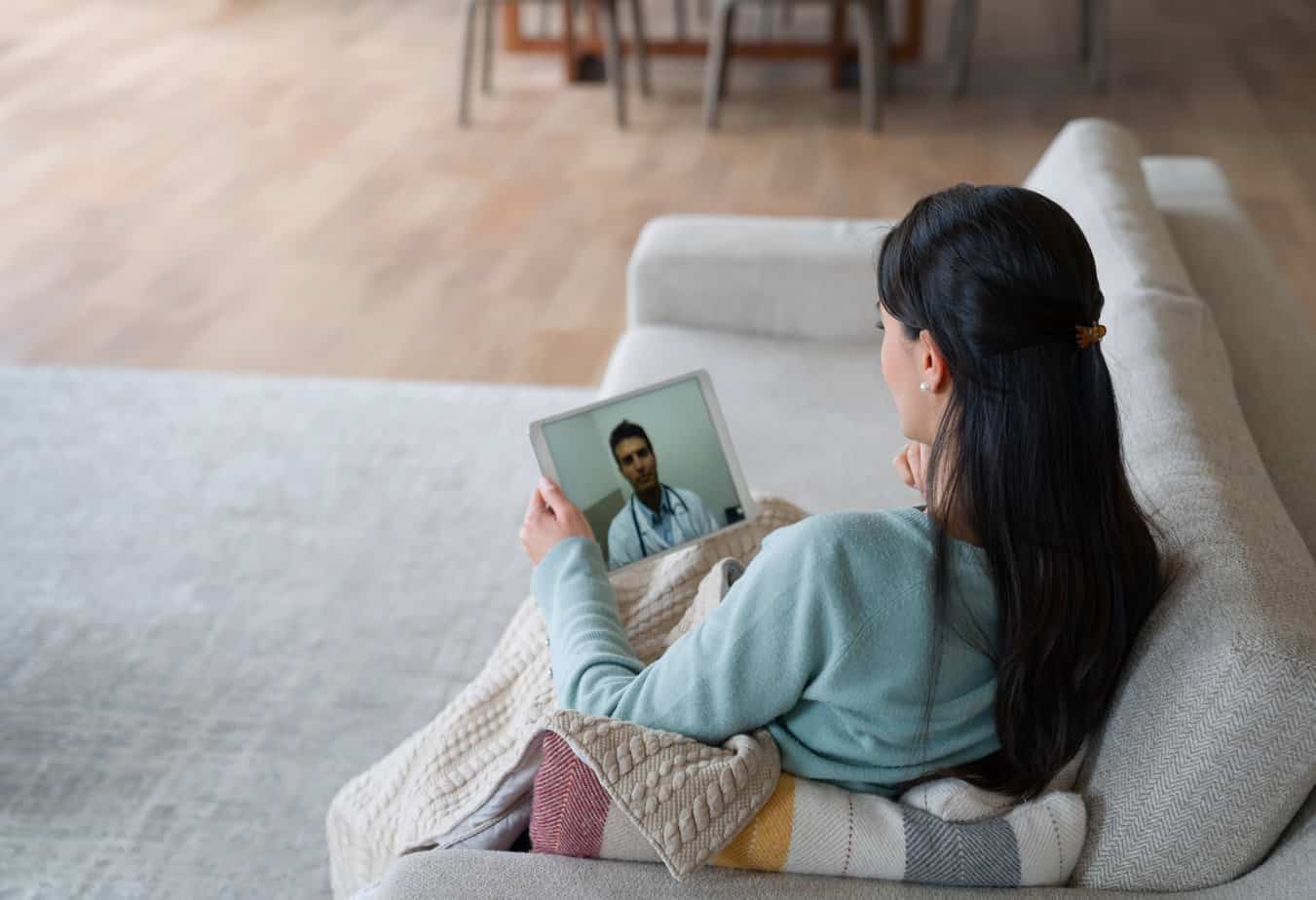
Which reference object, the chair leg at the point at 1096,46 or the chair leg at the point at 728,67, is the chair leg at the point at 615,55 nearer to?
the chair leg at the point at 728,67

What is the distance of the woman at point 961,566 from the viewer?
93cm

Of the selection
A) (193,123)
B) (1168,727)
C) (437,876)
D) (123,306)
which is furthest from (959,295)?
(193,123)

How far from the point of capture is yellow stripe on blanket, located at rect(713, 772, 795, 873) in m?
0.99

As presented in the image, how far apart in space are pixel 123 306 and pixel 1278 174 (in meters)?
3.20

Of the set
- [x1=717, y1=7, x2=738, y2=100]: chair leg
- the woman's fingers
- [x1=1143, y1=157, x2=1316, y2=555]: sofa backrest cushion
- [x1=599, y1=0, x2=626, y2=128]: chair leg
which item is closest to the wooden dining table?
[x1=717, y1=7, x2=738, y2=100]: chair leg

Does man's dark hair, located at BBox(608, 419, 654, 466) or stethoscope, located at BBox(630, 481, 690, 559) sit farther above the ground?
man's dark hair, located at BBox(608, 419, 654, 466)

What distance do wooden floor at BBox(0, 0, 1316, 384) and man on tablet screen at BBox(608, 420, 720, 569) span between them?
1.66m

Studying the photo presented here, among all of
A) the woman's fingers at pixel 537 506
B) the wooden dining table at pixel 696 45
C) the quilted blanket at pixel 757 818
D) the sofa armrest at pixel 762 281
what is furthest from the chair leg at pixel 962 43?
the quilted blanket at pixel 757 818

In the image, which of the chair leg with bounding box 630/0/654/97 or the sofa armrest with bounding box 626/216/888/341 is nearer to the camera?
the sofa armrest with bounding box 626/216/888/341

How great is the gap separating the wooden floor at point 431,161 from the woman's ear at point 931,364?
2.02 meters

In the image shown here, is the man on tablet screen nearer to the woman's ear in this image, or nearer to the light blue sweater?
the light blue sweater

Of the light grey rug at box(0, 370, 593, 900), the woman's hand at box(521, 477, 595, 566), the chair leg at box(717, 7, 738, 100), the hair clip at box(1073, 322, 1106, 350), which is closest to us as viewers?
the hair clip at box(1073, 322, 1106, 350)

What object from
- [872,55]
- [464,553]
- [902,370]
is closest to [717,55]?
[872,55]

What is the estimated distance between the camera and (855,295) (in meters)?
2.14
